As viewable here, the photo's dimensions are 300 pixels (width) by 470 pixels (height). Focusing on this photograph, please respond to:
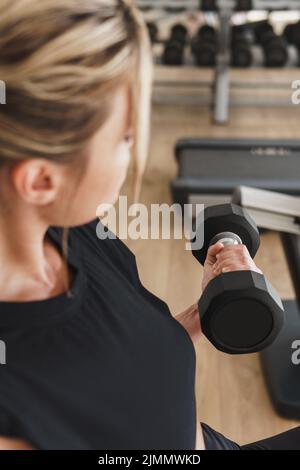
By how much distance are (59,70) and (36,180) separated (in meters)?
0.11

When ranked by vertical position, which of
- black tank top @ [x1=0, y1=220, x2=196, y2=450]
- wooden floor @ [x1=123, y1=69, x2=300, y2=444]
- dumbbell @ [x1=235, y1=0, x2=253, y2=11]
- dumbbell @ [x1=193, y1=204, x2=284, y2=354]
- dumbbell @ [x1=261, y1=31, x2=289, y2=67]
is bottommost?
black tank top @ [x1=0, y1=220, x2=196, y2=450]

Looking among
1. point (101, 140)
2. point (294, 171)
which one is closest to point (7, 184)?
point (101, 140)

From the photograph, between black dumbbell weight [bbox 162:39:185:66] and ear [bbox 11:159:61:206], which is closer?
ear [bbox 11:159:61:206]

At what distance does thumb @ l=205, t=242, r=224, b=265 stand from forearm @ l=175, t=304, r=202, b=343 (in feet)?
0.41

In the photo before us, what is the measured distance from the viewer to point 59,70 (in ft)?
1.86

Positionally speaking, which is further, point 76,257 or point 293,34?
point 293,34

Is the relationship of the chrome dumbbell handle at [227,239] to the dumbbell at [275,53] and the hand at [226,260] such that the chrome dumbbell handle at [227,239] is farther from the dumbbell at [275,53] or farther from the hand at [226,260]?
the dumbbell at [275,53]

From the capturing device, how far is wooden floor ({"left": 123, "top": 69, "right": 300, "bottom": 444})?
5.32 feet

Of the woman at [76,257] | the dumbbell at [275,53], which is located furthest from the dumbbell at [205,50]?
the woman at [76,257]

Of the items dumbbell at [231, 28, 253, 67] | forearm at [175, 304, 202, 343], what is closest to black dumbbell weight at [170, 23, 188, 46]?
dumbbell at [231, 28, 253, 67]

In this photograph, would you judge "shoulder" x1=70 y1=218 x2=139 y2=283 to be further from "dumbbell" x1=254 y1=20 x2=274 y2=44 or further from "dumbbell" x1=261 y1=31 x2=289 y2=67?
"dumbbell" x1=254 y1=20 x2=274 y2=44

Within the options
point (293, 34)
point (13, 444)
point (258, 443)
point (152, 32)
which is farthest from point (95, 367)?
point (293, 34)

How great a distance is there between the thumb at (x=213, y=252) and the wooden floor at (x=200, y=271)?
2.27 feet

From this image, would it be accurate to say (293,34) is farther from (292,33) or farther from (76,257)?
(76,257)
